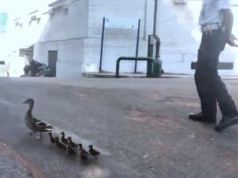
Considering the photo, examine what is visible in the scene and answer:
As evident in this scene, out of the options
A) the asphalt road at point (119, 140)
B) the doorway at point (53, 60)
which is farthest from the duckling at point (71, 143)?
the doorway at point (53, 60)

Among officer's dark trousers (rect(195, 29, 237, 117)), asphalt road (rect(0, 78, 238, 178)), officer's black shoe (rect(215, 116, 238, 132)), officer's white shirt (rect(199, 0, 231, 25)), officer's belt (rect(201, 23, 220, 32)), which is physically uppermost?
officer's white shirt (rect(199, 0, 231, 25))

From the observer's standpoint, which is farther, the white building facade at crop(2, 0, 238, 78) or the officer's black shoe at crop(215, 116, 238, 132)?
the white building facade at crop(2, 0, 238, 78)

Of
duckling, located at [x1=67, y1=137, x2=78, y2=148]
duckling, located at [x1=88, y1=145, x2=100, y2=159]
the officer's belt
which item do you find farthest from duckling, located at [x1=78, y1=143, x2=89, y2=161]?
the officer's belt

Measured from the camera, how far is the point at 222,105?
7.06 metres

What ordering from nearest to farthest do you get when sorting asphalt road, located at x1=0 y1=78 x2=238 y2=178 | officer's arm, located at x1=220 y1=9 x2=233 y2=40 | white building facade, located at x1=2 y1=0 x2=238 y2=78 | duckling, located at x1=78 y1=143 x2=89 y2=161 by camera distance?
asphalt road, located at x1=0 y1=78 x2=238 y2=178
duckling, located at x1=78 y1=143 x2=89 y2=161
officer's arm, located at x1=220 y1=9 x2=233 y2=40
white building facade, located at x1=2 y1=0 x2=238 y2=78

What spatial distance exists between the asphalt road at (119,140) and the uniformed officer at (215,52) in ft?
1.01

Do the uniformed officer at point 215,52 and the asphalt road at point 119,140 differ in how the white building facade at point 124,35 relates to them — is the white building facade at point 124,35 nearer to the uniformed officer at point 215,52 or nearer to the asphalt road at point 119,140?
the asphalt road at point 119,140

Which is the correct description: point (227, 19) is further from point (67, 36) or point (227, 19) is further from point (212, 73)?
point (67, 36)

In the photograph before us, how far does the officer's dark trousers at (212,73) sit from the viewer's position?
276 inches

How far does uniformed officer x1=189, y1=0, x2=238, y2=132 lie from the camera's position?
6922mm

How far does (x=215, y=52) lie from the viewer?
709cm

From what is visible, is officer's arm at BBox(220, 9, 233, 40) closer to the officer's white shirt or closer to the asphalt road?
the officer's white shirt

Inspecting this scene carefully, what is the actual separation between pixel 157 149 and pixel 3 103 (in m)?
3.40

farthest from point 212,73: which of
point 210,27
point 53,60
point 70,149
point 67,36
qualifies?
point 53,60
